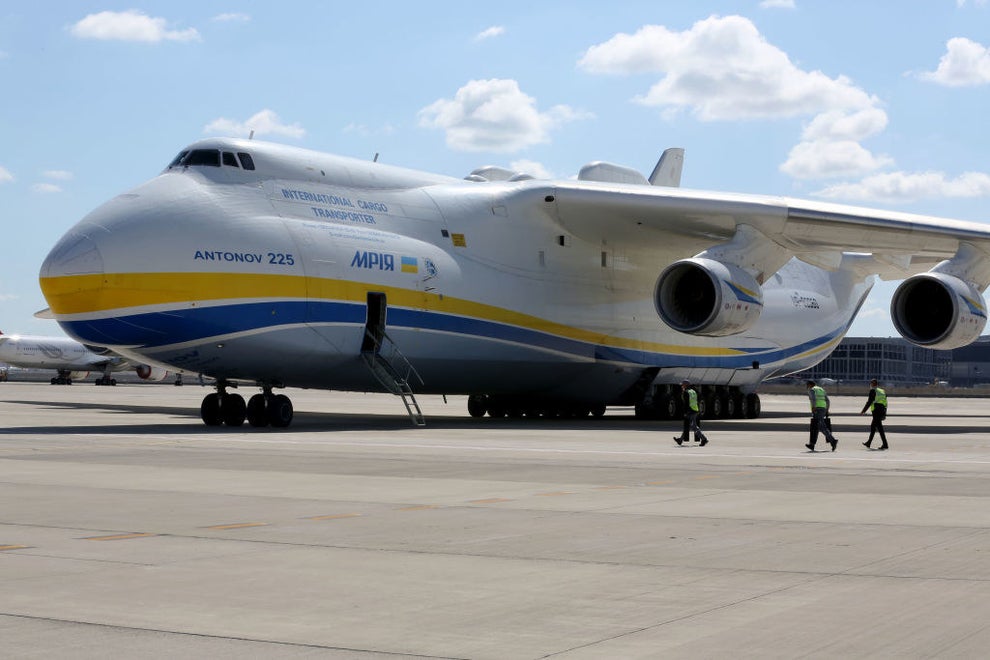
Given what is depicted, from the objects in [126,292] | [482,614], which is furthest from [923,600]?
[126,292]

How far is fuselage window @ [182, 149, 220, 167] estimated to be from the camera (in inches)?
893

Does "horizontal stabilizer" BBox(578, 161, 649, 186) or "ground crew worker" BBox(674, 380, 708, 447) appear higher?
"horizontal stabilizer" BBox(578, 161, 649, 186)

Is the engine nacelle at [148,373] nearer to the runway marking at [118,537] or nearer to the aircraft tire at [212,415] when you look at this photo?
the aircraft tire at [212,415]

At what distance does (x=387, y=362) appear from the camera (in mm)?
24172

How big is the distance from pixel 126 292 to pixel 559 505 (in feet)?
40.0

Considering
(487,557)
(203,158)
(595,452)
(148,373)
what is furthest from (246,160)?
(148,373)

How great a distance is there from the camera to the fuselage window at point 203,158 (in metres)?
22.7

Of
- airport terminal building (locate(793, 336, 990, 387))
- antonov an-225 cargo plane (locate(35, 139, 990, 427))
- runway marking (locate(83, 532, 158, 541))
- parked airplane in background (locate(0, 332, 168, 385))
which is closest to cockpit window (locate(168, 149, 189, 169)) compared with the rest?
antonov an-225 cargo plane (locate(35, 139, 990, 427))

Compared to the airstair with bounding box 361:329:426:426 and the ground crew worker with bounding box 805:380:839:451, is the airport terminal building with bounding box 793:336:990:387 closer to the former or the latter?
the airstair with bounding box 361:329:426:426

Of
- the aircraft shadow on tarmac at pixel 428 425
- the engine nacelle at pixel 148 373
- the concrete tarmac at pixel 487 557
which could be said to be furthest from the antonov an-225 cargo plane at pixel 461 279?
the engine nacelle at pixel 148 373

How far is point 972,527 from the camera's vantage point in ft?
30.1

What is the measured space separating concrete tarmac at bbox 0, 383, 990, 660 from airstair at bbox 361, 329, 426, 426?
7819 mm

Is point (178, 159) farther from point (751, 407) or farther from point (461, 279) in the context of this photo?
point (751, 407)

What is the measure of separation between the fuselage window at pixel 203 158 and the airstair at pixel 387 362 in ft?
13.8
